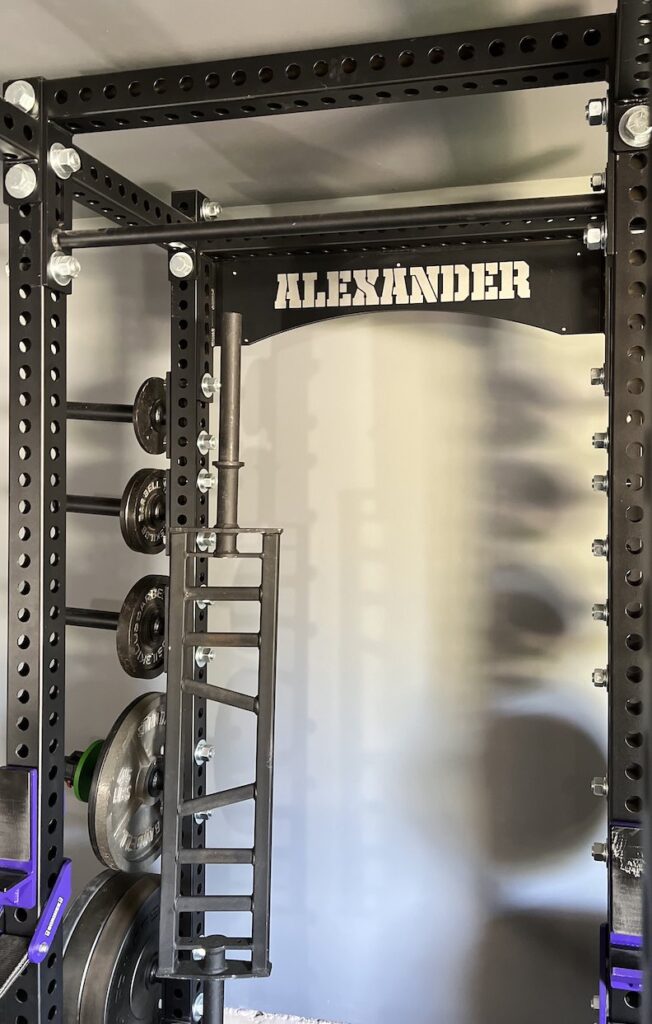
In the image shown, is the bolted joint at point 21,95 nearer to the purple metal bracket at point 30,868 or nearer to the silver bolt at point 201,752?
the purple metal bracket at point 30,868

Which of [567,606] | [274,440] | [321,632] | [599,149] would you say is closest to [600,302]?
[599,149]

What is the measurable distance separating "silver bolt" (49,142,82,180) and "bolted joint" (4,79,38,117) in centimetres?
6

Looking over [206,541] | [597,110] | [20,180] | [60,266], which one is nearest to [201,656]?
[206,541]

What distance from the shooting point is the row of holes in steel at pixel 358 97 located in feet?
3.60

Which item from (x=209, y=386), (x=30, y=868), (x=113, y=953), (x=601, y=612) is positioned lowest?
(x=113, y=953)

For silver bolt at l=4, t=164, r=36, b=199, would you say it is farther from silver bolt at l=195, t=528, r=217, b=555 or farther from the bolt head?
the bolt head

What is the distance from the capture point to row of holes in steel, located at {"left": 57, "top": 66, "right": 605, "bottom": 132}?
43.3 inches

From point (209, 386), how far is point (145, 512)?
0.29 meters

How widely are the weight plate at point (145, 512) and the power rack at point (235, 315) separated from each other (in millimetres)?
65

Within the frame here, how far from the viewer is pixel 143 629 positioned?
1608 millimetres

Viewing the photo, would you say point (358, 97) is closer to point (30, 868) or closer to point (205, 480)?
point (205, 480)

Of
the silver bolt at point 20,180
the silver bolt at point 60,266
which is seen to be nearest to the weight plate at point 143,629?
the silver bolt at point 60,266

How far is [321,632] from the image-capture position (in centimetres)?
198

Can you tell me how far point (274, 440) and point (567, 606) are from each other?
2.66 ft
